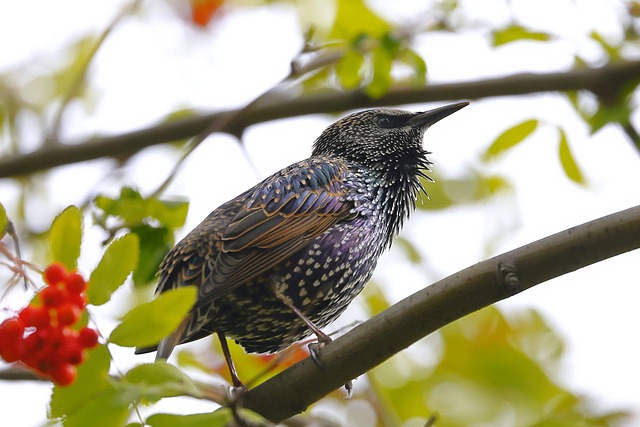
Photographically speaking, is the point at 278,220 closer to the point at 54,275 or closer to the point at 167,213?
the point at 167,213

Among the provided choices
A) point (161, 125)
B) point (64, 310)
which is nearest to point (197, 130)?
point (161, 125)

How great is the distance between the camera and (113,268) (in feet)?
8.38

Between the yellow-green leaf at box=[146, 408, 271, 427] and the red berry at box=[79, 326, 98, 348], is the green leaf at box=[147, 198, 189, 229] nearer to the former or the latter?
the red berry at box=[79, 326, 98, 348]

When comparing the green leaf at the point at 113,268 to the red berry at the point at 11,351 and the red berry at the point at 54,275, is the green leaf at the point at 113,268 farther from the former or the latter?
the red berry at the point at 11,351

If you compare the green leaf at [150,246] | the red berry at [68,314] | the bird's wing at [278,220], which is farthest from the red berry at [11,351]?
the green leaf at [150,246]

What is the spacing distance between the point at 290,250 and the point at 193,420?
1.76 metres

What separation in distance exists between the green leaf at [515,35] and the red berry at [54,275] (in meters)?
3.12

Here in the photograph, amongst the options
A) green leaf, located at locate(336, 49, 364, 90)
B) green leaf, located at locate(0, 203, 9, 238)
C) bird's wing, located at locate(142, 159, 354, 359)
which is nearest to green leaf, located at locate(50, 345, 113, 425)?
green leaf, located at locate(0, 203, 9, 238)

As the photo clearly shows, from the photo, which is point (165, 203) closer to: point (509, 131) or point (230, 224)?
point (230, 224)

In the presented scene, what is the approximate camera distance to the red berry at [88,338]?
2.51 meters

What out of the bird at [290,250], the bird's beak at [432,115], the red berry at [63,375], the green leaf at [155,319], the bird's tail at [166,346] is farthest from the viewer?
the bird's beak at [432,115]

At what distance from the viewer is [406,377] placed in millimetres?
5660

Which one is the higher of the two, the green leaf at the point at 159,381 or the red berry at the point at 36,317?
the red berry at the point at 36,317

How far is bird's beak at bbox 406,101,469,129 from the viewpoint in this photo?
4711mm
